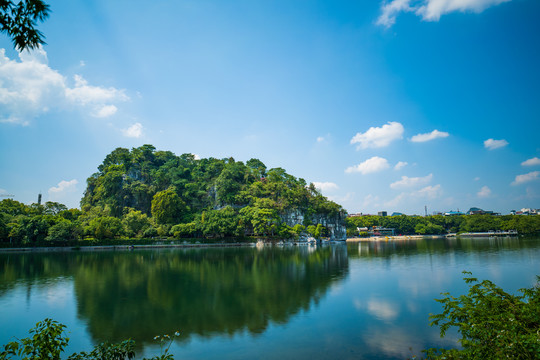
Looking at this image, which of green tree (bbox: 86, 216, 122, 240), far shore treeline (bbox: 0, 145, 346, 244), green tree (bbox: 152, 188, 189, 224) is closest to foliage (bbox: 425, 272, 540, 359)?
far shore treeline (bbox: 0, 145, 346, 244)

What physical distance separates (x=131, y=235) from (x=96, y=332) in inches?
1835

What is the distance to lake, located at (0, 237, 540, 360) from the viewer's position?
8.77 m

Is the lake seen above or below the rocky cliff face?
below

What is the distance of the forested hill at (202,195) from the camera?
2218 inches

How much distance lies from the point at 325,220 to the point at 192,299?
61279 mm

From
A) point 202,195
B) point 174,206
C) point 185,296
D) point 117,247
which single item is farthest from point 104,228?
point 185,296

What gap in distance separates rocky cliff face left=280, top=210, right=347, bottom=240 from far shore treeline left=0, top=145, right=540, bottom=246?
246 millimetres

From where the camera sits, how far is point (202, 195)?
6706 cm

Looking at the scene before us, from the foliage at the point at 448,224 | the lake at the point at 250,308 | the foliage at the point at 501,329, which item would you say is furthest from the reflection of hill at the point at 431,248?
the foliage at the point at 448,224

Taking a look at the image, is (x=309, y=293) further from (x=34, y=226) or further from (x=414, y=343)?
(x=34, y=226)

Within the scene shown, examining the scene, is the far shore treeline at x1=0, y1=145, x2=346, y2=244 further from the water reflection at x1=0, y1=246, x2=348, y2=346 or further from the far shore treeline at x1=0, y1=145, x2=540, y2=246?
the water reflection at x1=0, y1=246, x2=348, y2=346

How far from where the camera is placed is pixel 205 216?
183ft

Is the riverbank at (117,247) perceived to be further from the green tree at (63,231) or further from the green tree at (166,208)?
the green tree at (166,208)

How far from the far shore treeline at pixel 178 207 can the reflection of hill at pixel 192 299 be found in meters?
29.9
